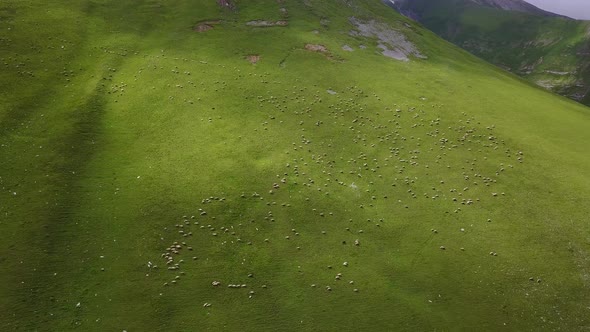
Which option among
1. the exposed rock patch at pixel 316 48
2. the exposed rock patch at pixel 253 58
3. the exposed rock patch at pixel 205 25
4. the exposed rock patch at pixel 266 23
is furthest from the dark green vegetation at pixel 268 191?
the exposed rock patch at pixel 266 23

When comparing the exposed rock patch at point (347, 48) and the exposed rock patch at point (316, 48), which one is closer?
the exposed rock patch at point (316, 48)

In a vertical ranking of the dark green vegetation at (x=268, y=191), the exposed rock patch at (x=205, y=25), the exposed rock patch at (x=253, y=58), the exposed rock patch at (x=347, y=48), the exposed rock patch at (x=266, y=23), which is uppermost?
the exposed rock patch at (x=266, y=23)

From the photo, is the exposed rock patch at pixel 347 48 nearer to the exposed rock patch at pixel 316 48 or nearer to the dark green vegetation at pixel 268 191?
the exposed rock patch at pixel 316 48

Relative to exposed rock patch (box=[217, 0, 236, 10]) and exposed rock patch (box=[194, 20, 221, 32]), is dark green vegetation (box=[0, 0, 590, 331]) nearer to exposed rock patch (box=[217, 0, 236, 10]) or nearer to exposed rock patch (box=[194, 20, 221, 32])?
exposed rock patch (box=[194, 20, 221, 32])

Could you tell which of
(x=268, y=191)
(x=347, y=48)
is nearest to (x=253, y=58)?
(x=347, y=48)

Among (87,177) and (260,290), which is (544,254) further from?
(87,177)

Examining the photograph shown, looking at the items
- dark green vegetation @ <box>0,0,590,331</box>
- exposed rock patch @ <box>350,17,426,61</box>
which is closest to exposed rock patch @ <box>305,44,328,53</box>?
dark green vegetation @ <box>0,0,590,331</box>

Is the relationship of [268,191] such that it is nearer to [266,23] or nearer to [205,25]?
[205,25]
